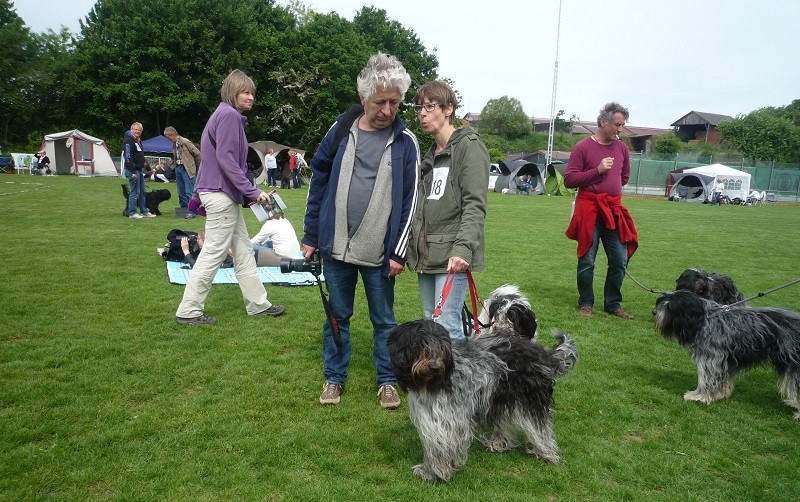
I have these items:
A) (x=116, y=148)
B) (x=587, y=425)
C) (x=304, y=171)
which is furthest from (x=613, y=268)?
(x=116, y=148)

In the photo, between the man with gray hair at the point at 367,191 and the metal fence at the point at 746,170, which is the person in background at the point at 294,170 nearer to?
the metal fence at the point at 746,170

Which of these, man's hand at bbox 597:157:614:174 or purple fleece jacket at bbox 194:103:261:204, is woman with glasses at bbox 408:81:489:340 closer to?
purple fleece jacket at bbox 194:103:261:204

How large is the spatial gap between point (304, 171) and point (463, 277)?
1188 inches

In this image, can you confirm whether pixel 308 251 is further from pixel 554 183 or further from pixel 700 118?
pixel 700 118

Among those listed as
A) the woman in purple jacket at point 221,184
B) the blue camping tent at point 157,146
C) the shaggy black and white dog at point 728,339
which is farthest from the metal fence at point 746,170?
the woman in purple jacket at point 221,184

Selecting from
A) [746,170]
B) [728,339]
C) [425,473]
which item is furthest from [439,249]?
[746,170]

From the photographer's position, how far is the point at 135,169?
12.9 meters

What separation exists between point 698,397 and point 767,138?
206 ft

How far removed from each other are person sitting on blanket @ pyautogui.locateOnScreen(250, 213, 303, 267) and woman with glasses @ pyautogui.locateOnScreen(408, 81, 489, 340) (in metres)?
4.70

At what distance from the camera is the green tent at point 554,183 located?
31.8m

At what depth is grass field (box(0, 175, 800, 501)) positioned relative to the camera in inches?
122

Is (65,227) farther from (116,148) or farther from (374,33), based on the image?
(374,33)

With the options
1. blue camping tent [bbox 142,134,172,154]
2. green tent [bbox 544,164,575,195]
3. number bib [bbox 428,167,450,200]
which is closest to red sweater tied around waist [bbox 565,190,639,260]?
number bib [bbox 428,167,450,200]

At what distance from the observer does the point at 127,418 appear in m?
3.70
